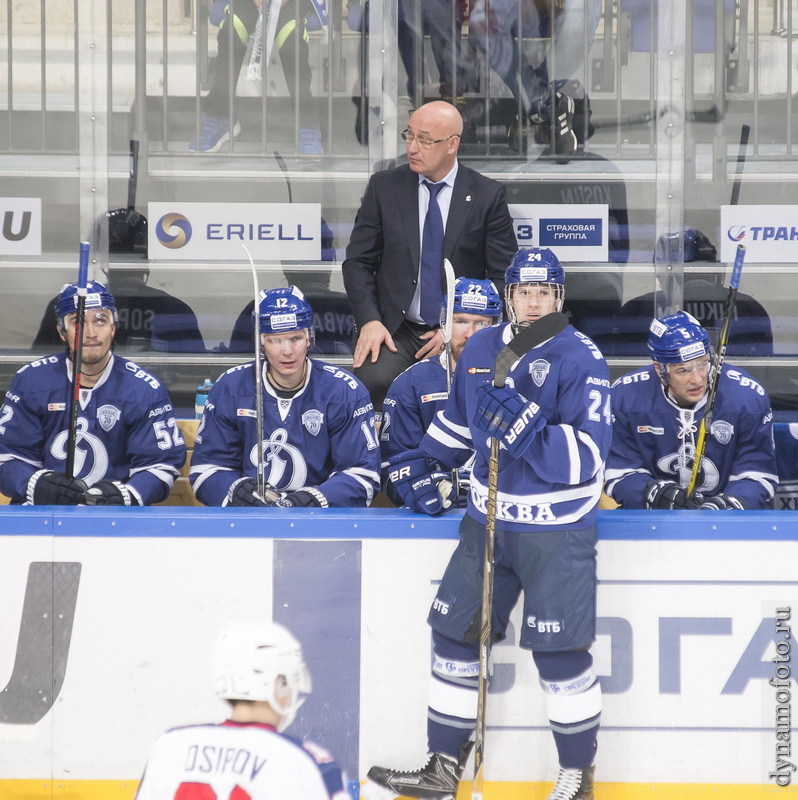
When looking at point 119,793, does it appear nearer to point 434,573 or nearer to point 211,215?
point 434,573

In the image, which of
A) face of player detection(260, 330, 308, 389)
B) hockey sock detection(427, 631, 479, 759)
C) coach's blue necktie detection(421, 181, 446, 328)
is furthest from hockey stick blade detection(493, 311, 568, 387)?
coach's blue necktie detection(421, 181, 446, 328)

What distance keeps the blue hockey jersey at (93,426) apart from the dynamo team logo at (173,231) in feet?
4.53

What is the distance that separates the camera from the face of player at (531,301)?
284cm

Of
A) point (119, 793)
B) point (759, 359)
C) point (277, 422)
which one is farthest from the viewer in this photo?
point (759, 359)

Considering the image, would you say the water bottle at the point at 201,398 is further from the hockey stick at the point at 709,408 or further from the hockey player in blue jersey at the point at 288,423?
the hockey stick at the point at 709,408

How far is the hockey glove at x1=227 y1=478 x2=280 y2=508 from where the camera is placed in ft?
10.7

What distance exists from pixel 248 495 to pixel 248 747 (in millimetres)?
1672

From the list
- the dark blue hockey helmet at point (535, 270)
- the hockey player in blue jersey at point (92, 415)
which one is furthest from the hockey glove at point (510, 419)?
the hockey player in blue jersey at point (92, 415)

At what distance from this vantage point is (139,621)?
281cm

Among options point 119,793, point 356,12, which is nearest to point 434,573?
point 119,793

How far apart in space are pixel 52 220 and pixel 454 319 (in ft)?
7.09

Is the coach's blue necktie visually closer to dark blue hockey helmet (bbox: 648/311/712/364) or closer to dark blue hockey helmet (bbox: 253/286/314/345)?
dark blue hockey helmet (bbox: 253/286/314/345)

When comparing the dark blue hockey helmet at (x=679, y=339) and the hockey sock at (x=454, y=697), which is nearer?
the hockey sock at (x=454, y=697)

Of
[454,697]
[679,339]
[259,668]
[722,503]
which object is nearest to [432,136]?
[679,339]
